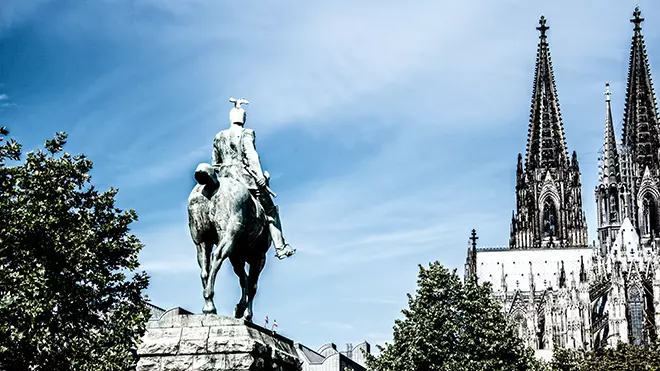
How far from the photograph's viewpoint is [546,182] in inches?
5630

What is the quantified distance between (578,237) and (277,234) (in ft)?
431

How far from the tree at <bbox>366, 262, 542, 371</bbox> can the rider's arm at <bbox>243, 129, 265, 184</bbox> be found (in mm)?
37623

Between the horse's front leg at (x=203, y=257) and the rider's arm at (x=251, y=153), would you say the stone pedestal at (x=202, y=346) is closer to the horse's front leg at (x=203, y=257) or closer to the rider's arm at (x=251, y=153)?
the horse's front leg at (x=203, y=257)

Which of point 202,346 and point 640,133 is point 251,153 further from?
point 640,133

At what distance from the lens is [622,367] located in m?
58.0

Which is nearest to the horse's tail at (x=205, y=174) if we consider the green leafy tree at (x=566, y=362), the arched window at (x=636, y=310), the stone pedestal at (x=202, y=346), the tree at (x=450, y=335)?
the stone pedestal at (x=202, y=346)

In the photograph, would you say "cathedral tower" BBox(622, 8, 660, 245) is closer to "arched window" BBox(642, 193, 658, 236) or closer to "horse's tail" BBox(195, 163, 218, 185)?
"arched window" BBox(642, 193, 658, 236)

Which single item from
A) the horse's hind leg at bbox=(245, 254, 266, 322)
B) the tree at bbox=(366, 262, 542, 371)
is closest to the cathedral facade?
the tree at bbox=(366, 262, 542, 371)

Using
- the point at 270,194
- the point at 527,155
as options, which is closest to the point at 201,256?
the point at 270,194

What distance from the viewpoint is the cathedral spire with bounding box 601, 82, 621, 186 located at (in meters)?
135

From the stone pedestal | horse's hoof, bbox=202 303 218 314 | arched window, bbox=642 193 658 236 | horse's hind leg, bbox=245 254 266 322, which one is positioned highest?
arched window, bbox=642 193 658 236

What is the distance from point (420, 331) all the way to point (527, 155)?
329 ft

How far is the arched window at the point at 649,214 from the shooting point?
130 meters

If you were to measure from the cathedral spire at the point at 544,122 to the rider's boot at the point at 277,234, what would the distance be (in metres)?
135
